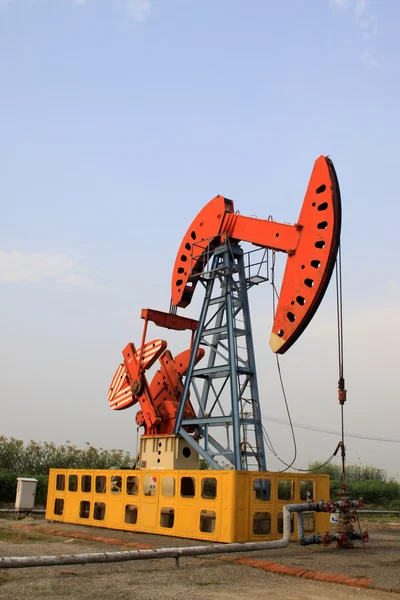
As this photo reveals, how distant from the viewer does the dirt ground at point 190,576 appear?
5.82 m

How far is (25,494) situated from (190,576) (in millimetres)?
10613

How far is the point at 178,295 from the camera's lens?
14867 millimetres

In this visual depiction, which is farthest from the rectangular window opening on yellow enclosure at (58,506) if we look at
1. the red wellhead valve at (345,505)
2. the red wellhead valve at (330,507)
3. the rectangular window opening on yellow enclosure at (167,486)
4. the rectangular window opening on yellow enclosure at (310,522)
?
the red wellhead valve at (345,505)

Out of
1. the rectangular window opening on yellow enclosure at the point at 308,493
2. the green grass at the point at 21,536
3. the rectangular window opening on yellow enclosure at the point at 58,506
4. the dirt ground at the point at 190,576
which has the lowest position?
the green grass at the point at 21,536

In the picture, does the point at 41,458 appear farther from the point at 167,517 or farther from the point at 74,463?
the point at 167,517

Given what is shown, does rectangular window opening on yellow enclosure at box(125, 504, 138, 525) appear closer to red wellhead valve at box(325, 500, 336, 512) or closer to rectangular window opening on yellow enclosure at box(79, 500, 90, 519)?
rectangular window opening on yellow enclosure at box(79, 500, 90, 519)

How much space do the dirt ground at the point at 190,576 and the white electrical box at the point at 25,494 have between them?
6.48m

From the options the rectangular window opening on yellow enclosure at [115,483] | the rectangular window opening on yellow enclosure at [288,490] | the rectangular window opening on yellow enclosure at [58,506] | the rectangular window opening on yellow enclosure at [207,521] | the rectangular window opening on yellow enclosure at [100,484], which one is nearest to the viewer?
the rectangular window opening on yellow enclosure at [207,521]

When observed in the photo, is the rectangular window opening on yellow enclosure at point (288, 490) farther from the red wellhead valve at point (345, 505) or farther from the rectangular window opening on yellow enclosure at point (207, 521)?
the red wellhead valve at point (345, 505)

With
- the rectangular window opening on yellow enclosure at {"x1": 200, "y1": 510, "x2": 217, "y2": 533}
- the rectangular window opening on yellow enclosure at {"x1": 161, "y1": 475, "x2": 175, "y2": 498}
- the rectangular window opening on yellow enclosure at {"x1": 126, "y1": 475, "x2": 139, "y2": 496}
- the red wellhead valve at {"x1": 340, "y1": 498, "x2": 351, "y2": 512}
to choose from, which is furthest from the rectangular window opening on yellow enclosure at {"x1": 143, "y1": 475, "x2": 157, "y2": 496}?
the red wellhead valve at {"x1": 340, "y1": 498, "x2": 351, "y2": 512}

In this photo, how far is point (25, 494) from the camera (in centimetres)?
1620

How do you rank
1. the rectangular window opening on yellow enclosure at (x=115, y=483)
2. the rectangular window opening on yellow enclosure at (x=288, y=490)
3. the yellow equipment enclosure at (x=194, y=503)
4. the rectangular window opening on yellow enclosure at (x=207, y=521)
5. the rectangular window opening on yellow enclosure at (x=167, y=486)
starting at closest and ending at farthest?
the yellow equipment enclosure at (x=194, y=503) < the rectangular window opening on yellow enclosure at (x=207, y=521) < the rectangular window opening on yellow enclosure at (x=288, y=490) < the rectangular window opening on yellow enclosure at (x=167, y=486) < the rectangular window opening on yellow enclosure at (x=115, y=483)

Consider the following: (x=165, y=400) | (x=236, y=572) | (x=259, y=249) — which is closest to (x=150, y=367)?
(x=165, y=400)

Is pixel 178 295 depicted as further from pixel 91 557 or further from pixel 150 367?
pixel 91 557
